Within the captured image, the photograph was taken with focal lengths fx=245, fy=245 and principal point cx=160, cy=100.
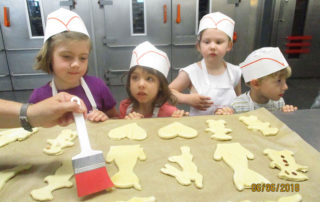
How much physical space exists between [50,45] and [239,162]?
2.66ft

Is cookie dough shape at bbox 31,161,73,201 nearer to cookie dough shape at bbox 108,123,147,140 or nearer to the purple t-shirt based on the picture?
cookie dough shape at bbox 108,123,147,140

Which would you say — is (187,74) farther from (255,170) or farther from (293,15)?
(293,15)

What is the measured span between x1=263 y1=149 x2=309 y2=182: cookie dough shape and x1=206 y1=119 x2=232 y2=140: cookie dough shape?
136 mm

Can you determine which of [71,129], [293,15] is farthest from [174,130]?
[293,15]

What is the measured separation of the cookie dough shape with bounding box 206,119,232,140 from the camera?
818mm

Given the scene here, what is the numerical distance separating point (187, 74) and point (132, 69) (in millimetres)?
355

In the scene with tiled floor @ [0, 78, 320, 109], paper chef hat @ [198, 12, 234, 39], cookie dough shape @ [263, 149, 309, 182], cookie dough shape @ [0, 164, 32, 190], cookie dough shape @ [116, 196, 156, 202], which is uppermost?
paper chef hat @ [198, 12, 234, 39]

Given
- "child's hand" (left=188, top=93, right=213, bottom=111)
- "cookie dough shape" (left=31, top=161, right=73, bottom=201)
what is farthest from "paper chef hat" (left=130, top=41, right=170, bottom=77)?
"cookie dough shape" (left=31, top=161, right=73, bottom=201)

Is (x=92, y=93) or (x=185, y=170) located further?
(x=92, y=93)

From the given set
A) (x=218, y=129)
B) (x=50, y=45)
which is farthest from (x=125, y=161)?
(x=50, y=45)

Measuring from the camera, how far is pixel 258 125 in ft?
2.88

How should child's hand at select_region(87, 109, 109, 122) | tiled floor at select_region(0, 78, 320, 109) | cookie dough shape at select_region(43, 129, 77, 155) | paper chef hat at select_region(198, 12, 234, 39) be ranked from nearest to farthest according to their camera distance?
cookie dough shape at select_region(43, 129, 77, 155) → child's hand at select_region(87, 109, 109, 122) → paper chef hat at select_region(198, 12, 234, 39) → tiled floor at select_region(0, 78, 320, 109)

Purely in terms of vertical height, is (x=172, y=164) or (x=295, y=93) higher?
(x=172, y=164)

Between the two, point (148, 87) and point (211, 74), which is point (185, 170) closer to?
point (148, 87)
